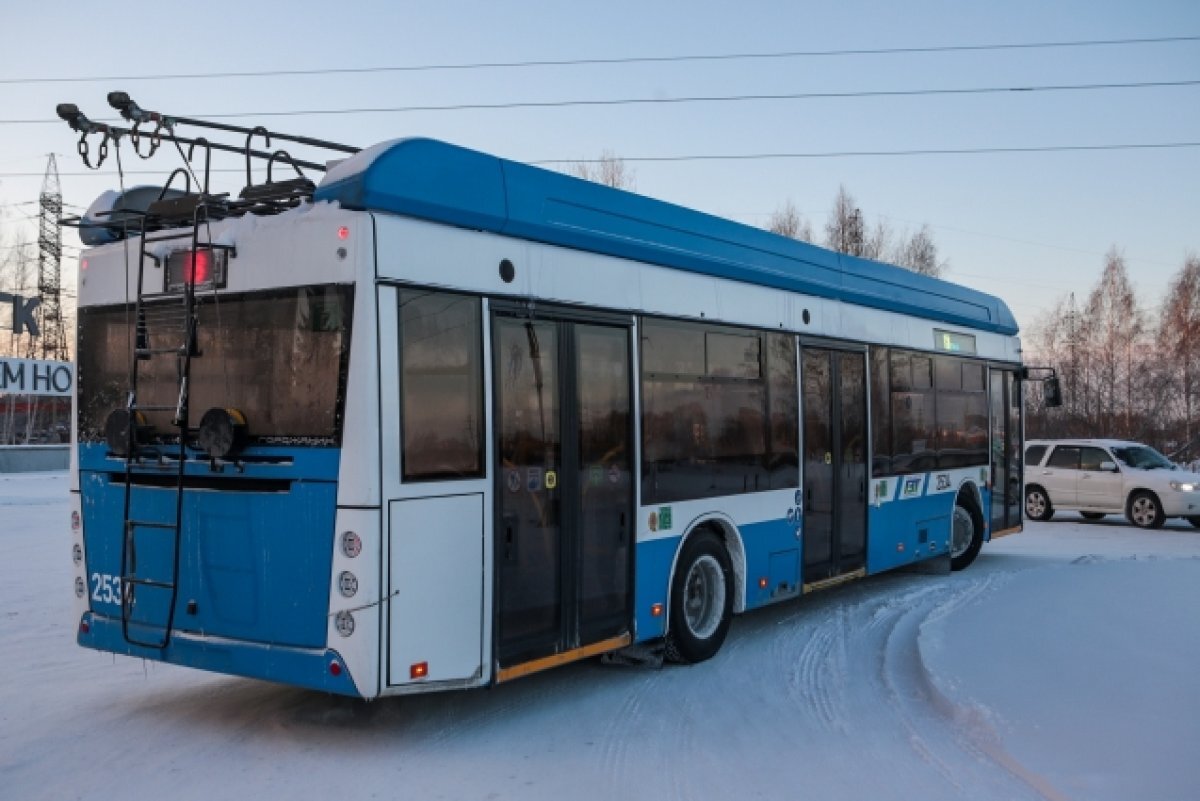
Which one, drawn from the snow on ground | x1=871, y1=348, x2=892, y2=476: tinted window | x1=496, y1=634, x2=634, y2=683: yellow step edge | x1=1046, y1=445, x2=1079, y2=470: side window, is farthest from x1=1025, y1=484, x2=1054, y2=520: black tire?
x1=496, y1=634, x2=634, y2=683: yellow step edge

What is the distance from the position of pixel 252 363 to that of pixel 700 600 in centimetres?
421

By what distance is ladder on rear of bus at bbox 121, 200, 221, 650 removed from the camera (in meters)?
6.29

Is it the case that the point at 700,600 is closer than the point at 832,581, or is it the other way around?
the point at 700,600

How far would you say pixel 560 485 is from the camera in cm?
701

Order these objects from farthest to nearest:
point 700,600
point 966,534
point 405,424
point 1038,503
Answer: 1. point 1038,503
2. point 966,534
3. point 700,600
4. point 405,424

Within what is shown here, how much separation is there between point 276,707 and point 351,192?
354 cm

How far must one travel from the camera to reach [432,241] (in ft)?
20.4

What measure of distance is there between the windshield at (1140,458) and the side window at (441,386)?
18834 millimetres

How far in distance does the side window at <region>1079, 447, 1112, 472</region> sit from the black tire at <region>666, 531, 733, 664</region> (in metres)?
15.6

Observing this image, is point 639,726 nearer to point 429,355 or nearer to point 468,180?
point 429,355

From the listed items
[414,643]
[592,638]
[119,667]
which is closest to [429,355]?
[414,643]

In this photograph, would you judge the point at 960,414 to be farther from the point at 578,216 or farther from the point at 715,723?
the point at 715,723

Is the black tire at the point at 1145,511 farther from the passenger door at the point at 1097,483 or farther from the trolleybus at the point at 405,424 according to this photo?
the trolleybus at the point at 405,424

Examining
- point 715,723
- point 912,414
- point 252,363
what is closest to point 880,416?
point 912,414
